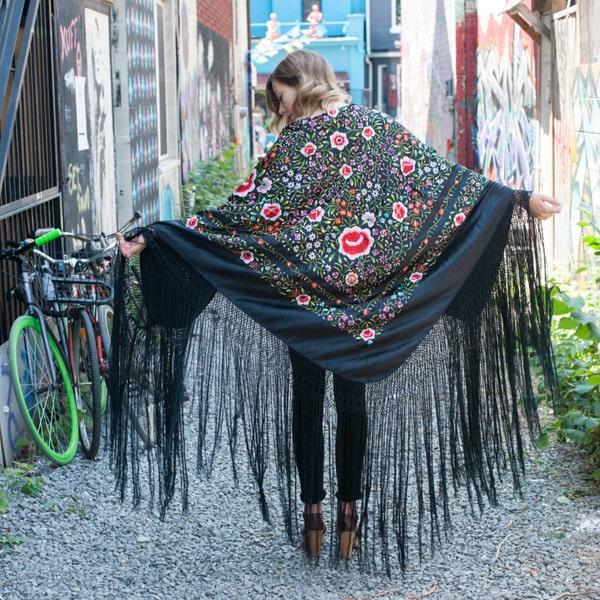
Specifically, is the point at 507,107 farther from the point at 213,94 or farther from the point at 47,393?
the point at 47,393

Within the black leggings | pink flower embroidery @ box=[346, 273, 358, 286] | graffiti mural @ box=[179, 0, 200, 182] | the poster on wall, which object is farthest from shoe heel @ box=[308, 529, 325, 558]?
graffiti mural @ box=[179, 0, 200, 182]

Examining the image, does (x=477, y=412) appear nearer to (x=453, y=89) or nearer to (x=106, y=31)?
(x=106, y=31)

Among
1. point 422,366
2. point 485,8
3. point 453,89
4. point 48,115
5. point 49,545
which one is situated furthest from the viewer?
point 453,89

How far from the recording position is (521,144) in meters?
11.3

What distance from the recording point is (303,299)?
3.66 metres

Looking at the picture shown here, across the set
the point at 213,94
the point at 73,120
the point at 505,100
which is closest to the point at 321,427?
the point at 73,120

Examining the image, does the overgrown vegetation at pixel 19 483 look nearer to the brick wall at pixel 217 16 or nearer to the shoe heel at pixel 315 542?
the shoe heel at pixel 315 542

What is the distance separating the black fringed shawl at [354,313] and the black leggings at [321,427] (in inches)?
Answer: 1.6

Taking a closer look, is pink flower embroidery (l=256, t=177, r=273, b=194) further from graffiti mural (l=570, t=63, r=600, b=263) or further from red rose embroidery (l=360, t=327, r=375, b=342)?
graffiti mural (l=570, t=63, r=600, b=263)

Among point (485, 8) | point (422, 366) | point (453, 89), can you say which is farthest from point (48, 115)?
point (453, 89)

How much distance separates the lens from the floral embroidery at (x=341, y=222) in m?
3.63

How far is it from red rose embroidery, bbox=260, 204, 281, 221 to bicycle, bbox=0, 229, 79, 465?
66.5 inches

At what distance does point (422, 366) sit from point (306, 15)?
3373cm

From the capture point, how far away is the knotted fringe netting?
374 cm
